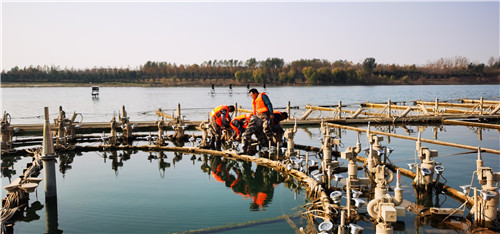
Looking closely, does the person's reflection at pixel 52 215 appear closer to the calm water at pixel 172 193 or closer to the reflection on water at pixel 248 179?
the calm water at pixel 172 193

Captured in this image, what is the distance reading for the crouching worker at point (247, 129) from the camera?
15.1 m

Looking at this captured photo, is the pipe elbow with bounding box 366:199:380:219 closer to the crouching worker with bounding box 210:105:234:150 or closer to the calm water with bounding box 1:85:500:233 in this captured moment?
the calm water with bounding box 1:85:500:233

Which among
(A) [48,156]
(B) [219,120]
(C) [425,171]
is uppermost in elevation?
(B) [219,120]

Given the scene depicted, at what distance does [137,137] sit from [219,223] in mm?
13572

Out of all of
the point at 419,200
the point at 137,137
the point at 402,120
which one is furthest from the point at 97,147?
the point at 402,120

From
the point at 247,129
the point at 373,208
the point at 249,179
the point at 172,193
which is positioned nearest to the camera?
the point at 373,208

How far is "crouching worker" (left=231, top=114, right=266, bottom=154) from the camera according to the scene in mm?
15102

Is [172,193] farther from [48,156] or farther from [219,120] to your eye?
[219,120]

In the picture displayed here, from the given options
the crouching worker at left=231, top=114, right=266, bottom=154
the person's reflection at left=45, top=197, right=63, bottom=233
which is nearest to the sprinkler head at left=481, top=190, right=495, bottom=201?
the crouching worker at left=231, top=114, right=266, bottom=154

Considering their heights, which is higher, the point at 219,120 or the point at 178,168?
the point at 219,120

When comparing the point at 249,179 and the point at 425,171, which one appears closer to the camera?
the point at 425,171

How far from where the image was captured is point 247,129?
15.2m

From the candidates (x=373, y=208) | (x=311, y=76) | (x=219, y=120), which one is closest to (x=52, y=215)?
(x=373, y=208)

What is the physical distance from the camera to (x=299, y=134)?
79.3 ft
